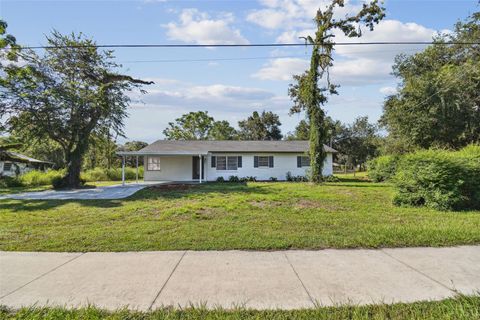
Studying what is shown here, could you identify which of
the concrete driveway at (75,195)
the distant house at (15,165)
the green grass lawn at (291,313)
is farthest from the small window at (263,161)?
the distant house at (15,165)

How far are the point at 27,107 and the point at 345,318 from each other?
68.4ft

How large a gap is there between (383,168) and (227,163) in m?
11.5

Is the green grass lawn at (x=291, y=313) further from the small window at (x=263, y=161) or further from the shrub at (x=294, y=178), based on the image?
the small window at (x=263, y=161)

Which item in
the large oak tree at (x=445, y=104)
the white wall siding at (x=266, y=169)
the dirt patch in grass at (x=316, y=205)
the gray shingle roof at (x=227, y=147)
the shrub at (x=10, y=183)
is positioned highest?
the large oak tree at (x=445, y=104)

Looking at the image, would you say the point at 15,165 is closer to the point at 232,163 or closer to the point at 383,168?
the point at 232,163

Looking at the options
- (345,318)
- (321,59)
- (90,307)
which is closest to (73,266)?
(90,307)

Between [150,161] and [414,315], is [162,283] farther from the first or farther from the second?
[150,161]

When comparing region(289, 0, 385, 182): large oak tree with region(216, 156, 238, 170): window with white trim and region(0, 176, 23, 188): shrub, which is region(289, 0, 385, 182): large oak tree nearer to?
region(216, 156, 238, 170): window with white trim

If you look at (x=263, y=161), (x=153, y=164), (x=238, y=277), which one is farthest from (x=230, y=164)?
(x=238, y=277)

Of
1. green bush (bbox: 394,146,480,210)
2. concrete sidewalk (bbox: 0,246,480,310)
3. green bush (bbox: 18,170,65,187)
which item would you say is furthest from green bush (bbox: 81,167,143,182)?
green bush (bbox: 394,146,480,210)

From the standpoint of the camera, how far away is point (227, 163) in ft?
80.1

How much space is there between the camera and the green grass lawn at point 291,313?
3.19 m

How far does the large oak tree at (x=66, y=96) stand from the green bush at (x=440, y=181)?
17.6 meters

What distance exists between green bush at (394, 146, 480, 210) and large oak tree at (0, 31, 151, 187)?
57.6ft
